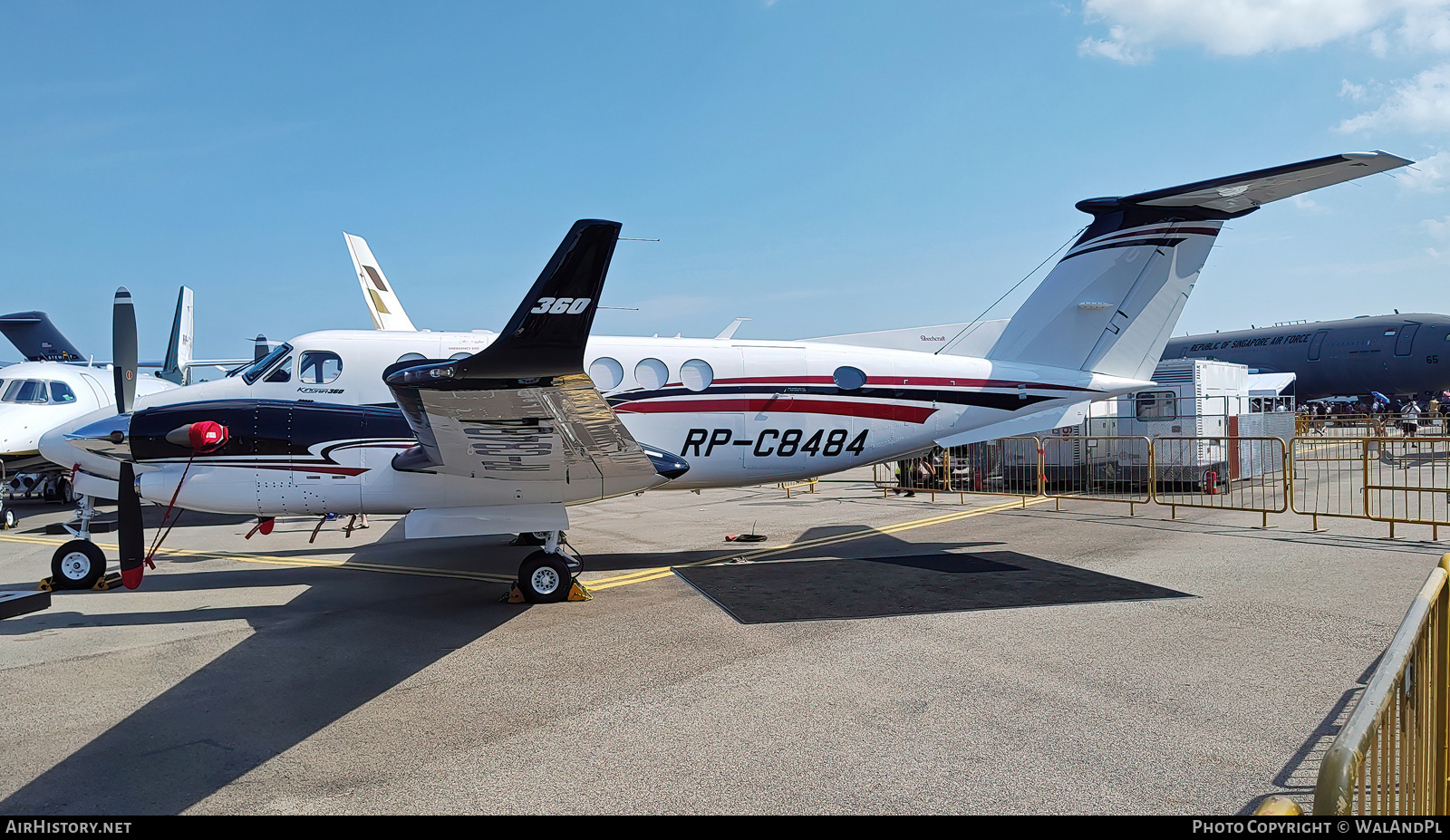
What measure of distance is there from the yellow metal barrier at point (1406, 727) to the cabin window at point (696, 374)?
7226 millimetres

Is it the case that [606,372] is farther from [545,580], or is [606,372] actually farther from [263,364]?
[263,364]

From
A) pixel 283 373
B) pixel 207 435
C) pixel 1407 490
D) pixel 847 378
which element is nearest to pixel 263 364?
pixel 283 373

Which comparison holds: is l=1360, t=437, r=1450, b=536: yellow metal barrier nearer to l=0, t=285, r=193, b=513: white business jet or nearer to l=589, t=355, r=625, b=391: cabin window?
l=589, t=355, r=625, b=391: cabin window

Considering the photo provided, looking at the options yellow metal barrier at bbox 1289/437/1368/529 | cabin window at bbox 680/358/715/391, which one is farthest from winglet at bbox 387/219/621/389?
yellow metal barrier at bbox 1289/437/1368/529

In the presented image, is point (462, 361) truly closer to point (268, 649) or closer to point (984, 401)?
point (268, 649)

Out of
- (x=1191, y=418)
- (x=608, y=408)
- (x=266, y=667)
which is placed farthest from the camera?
(x=1191, y=418)

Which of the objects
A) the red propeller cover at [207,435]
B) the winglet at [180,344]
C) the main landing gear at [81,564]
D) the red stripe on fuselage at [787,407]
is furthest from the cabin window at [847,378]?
the winglet at [180,344]

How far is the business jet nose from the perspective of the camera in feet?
28.8

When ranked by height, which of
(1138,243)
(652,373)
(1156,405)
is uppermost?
(1138,243)

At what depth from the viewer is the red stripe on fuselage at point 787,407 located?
32.1 ft

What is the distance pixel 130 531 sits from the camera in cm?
807

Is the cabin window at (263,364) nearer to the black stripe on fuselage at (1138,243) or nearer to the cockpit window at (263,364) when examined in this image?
the cockpit window at (263,364)

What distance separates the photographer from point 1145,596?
27.2 ft

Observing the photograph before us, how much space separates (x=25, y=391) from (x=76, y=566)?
943 cm
